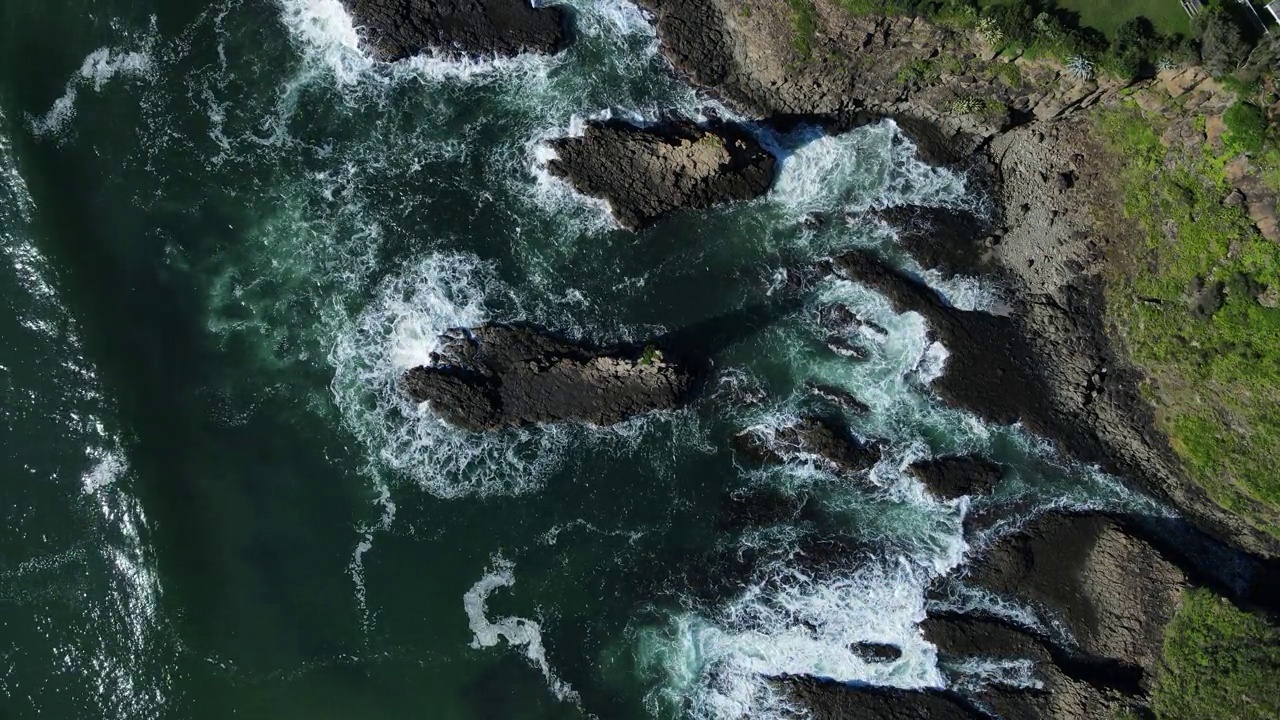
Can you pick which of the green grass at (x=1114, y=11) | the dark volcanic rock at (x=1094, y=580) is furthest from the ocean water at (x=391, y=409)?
the green grass at (x=1114, y=11)

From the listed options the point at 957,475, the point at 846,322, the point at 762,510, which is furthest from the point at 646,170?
the point at 957,475

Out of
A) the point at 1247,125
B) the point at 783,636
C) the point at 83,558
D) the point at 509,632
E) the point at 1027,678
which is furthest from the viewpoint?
the point at 783,636

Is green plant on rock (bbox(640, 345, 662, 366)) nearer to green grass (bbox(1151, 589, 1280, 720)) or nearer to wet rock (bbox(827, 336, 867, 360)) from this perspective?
wet rock (bbox(827, 336, 867, 360))

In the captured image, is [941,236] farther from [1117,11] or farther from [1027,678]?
[1027,678]

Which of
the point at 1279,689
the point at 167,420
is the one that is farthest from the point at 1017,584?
the point at 167,420

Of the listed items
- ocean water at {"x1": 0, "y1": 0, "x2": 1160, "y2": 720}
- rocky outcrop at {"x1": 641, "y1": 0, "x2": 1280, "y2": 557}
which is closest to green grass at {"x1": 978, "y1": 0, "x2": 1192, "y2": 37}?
rocky outcrop at {"x1": 641, "y1": 0, "x2": 1280, "y2": 557}

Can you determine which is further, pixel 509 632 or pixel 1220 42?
pixel 509 632

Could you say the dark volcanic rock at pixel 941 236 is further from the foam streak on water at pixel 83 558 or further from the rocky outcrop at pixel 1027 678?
the foam streak on water at pixel 83 558
